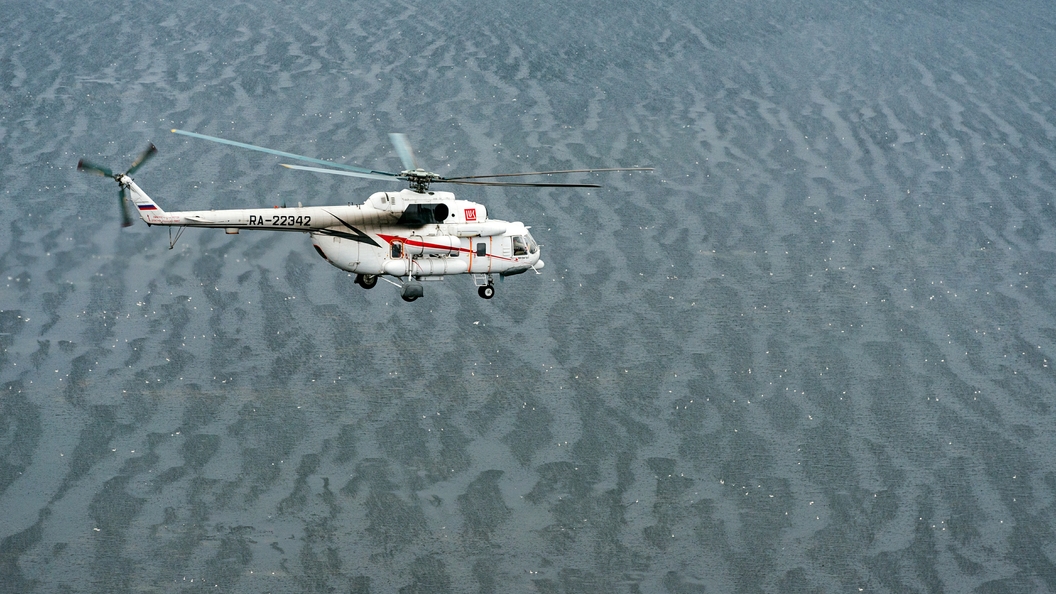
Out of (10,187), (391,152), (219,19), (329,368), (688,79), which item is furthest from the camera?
(219,19)

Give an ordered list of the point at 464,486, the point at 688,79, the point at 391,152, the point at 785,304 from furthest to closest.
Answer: the point at 688,79 → the point at 391,152 → the point at 785,304 → the point at 464,486

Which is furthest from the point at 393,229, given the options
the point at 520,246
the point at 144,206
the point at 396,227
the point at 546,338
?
the point at 546,338

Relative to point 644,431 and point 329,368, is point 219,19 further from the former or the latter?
point 644,431

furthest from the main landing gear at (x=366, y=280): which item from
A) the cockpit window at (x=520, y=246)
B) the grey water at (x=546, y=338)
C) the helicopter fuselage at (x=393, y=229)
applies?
the grey water at (x=546, y=338)

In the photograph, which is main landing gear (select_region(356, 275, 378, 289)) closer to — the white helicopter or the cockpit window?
the white helicopter

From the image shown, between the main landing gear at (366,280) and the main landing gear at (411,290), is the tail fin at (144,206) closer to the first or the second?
the main landing gear at (366,280)

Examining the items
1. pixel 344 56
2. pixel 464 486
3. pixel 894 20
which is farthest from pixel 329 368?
pixel 894 20

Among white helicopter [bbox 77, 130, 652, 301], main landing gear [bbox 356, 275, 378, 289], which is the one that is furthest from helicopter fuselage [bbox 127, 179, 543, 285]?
main landing gear [bbox 356, 275, 378, 289]

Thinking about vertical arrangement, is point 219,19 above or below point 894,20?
below

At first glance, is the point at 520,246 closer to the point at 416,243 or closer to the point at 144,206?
the point at 416,243
